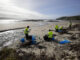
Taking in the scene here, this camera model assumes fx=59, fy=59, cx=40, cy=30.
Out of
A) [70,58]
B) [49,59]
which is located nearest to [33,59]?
[49,59]

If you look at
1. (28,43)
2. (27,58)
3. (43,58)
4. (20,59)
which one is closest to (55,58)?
(43,58)

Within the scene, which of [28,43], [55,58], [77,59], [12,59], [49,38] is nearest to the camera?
[12,59]

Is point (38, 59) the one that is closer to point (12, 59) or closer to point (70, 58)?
point (12, 59)

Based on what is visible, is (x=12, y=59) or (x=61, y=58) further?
(x=61, y=58)

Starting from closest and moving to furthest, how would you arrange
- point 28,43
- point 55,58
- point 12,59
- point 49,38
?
point 12,59 < point 55,58 < point 28,43 < point 49,38

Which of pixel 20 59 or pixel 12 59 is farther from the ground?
pixel 12 59

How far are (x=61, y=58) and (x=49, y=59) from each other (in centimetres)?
90

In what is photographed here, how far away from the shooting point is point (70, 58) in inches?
162

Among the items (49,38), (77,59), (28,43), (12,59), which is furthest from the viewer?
(49,38)

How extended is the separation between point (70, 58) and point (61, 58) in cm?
60

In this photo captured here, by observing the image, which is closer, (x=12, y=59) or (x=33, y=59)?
(x=12, y=59)

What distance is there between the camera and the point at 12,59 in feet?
11.9

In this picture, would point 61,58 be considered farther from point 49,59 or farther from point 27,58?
point 27,58

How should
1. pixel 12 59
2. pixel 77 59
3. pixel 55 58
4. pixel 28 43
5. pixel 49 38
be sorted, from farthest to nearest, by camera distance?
pixel 49 38 → pixel 28 43 → pixel 55 58 → pixel 77 59 → pixel 12 59
